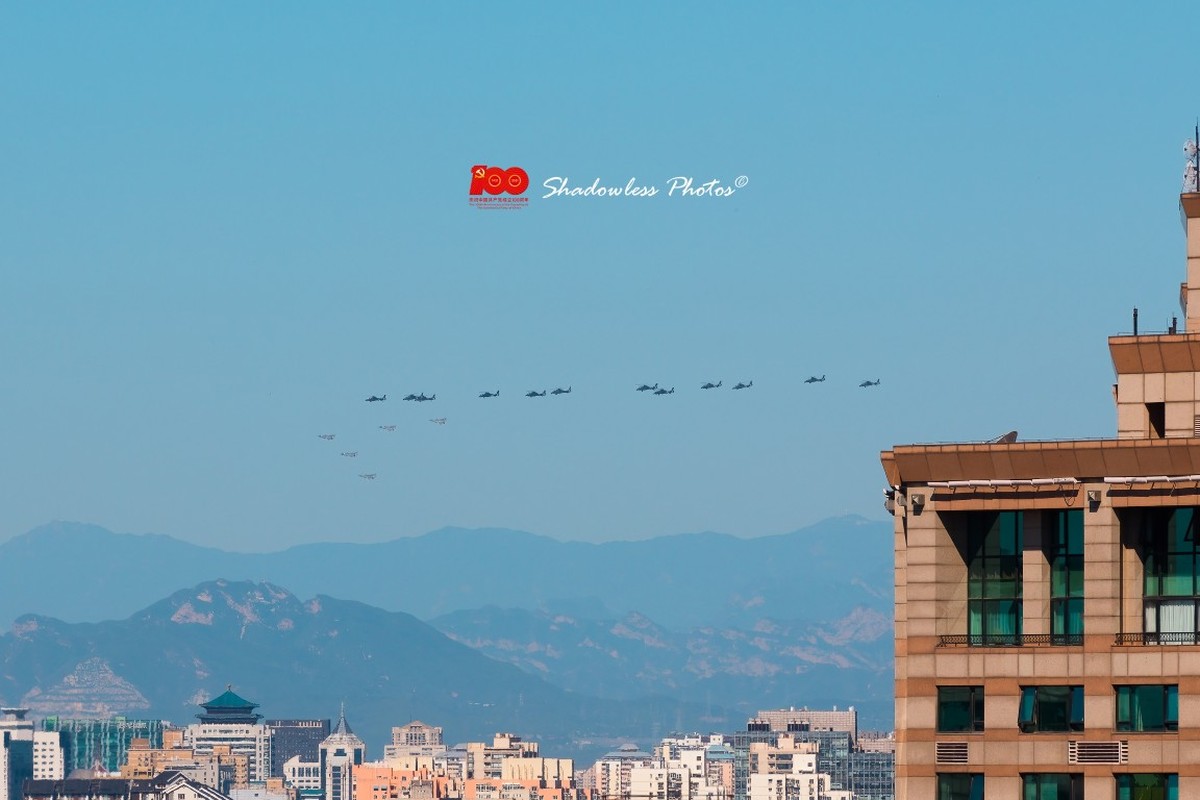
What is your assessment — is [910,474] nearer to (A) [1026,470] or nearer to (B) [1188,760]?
(A) [1026,470]

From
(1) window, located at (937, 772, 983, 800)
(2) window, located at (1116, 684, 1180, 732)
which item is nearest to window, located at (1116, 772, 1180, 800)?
(2) window, located at (1116, 684, 1180, 732)

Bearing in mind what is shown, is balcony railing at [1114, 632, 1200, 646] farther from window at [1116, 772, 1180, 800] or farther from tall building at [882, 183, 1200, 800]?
window at [1116, 772, 1180, 800]

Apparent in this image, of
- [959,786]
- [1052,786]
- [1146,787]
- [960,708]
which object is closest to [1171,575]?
[1146,787]

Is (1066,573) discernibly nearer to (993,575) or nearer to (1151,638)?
(993,575)

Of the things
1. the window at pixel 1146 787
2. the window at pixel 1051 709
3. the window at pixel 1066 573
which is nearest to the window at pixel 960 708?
the window at pixel 1051 709

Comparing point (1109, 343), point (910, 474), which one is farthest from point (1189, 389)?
point (910, 474)

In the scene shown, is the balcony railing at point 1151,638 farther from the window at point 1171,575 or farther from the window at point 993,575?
the window at point 993,575
